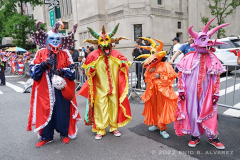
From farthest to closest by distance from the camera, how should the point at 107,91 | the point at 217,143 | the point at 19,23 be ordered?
1. the point at 19,23
2. the point at 107,91
3. the point at 217,143

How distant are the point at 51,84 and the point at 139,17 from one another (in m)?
13.0

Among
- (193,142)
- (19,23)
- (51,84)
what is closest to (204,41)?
(193,142)

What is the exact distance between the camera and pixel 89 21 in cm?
1777

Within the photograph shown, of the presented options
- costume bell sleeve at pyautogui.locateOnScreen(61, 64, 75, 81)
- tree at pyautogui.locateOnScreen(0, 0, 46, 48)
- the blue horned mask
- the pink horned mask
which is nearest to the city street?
costume bell sleeve at pyautogui.locateOnScreen(61, 64, 75, 81)

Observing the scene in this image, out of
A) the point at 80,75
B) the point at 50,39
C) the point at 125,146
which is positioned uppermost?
the point at 50,39

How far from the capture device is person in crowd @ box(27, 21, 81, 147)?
3.45 meters

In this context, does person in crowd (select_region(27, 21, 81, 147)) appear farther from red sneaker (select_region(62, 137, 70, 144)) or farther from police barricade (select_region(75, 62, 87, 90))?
police barricade (select_region(75, 62, 87, 90))

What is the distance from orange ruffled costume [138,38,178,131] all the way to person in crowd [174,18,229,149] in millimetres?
299

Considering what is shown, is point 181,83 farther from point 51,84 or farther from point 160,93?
point 51,84

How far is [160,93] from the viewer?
3.78 meters

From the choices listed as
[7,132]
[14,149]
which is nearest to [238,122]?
[14,149]

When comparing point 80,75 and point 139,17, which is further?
point 139,17

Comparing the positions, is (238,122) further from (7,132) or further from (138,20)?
(138,20)

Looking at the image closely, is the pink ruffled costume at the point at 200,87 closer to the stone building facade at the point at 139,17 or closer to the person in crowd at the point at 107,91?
the person in crowd at the point at 107,91
